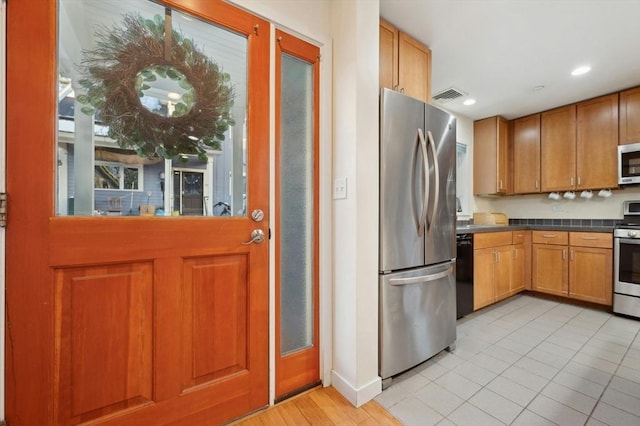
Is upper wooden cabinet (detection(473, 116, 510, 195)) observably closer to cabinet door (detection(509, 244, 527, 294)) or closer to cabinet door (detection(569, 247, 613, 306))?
cabinet door (detection(509, 244, 527, 294))

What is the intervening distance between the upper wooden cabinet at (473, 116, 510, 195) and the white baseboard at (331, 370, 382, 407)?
3.35 meters

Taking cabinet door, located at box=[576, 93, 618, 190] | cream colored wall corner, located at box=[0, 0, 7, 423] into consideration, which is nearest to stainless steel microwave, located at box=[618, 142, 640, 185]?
cabinet door, located at box=[576, 93, 618, 190]

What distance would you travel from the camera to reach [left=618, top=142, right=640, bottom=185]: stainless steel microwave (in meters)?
2.94

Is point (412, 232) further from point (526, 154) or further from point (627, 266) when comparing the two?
point (526, 154)

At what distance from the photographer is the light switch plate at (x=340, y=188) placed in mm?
1585

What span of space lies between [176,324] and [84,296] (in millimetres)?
371

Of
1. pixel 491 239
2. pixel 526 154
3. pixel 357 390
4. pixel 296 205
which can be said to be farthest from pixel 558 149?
pixel 357 390

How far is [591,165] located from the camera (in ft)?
10.7

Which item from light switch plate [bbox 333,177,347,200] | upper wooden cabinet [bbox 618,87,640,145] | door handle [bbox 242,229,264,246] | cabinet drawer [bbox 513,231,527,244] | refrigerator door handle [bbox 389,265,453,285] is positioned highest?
upper wooden cabinet [bbox 618,87,640,145]

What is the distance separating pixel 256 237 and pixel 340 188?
0.57 meters

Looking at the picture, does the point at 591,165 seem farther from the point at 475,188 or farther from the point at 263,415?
the point at 263,415

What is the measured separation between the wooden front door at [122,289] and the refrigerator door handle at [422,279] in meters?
0.80

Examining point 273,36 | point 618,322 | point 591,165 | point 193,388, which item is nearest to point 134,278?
point 193,388

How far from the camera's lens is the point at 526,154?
3.81 metres
